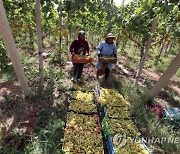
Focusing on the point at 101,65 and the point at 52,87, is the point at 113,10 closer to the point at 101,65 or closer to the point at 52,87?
the point at 101,65

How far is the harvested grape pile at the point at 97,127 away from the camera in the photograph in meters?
3.20

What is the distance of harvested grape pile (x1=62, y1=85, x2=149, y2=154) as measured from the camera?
126 inches

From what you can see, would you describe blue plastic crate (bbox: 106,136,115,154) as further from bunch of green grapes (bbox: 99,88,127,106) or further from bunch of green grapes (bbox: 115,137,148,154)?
bunch of green grapes (bbox: 99,88,127,106)

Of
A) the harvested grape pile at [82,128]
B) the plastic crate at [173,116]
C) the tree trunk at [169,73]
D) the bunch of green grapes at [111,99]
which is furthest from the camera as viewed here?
the tree trunk at [169,73]

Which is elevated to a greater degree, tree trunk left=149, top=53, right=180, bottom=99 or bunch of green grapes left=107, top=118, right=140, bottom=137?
tree trunk left=149, top=53, right=180, bottom=99

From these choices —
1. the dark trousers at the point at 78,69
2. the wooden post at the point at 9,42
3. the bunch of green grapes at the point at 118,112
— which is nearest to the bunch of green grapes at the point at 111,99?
the bunch of green grapes at the point at 118,112

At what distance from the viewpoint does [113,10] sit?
6012 millimetres

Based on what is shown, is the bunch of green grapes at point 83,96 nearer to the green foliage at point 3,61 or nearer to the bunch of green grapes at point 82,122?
the bunch of green grapes at point 82,122

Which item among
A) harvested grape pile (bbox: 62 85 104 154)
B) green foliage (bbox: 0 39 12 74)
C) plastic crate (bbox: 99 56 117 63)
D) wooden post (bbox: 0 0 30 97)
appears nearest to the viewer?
harvested grape pile (bbox: 62 85 104 154)

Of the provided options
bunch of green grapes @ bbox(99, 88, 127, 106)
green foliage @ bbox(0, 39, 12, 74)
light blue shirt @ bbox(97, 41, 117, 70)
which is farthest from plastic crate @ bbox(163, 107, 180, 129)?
green foliage @ bbox(0, 39, 12, 74)

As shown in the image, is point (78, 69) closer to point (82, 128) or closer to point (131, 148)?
point (82, 128)

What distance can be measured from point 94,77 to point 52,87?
166 cm

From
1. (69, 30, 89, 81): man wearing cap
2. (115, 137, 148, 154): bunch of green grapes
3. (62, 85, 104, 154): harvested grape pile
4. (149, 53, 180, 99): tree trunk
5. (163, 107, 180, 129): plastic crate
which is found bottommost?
(163, 107, 180, 129): plastic crate

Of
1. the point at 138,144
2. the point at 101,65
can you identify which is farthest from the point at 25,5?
the point at 138,144
